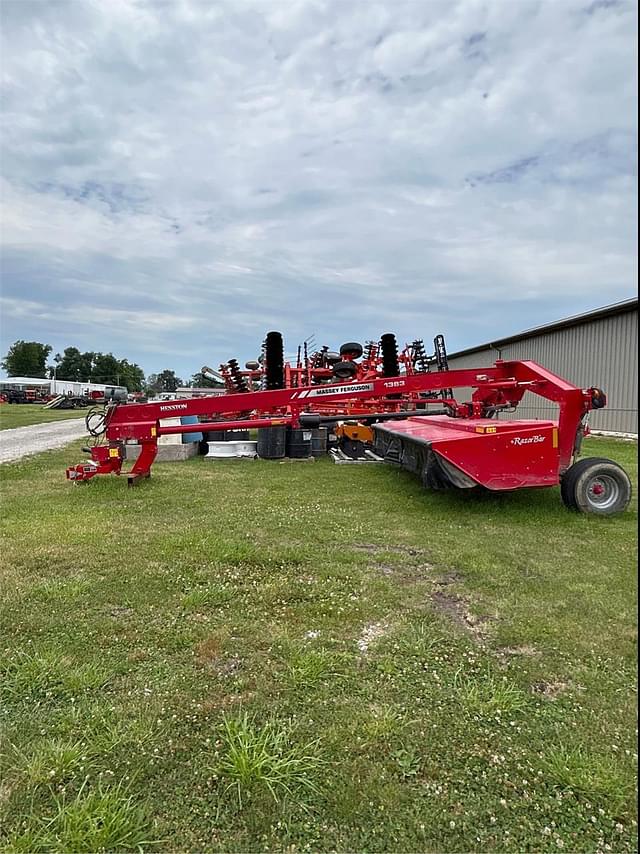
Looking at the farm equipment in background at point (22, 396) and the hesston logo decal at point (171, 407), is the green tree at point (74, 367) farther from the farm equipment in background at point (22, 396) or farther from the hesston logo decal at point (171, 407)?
the hesston logo decal at point (171, 407)

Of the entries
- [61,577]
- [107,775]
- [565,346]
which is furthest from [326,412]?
[565,346]

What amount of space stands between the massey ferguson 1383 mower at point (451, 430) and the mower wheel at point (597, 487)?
1cm

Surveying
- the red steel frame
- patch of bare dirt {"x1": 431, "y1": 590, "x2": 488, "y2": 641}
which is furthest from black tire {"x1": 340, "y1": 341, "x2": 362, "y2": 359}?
patch of bare dirt {"x1": 431, "y1": 590, "x2": 488, "y2": 641}

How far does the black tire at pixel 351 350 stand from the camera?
42.8 feet

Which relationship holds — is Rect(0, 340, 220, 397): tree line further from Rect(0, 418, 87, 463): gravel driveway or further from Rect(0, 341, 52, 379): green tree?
Rect(0, 418, 87, 463): gravel driveway

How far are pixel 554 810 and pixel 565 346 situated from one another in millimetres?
17674

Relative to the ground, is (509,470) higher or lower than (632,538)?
higher

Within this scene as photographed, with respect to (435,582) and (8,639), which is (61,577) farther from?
(435,582)

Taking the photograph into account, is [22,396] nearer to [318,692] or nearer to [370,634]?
[370,634]

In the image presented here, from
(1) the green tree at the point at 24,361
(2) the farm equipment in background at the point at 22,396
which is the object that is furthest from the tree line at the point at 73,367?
(2) the farm equipment in background at the point at 22,396

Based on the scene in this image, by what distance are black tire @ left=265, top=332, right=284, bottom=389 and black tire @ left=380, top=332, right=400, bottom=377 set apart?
116 inches

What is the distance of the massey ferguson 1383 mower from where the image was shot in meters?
5.49

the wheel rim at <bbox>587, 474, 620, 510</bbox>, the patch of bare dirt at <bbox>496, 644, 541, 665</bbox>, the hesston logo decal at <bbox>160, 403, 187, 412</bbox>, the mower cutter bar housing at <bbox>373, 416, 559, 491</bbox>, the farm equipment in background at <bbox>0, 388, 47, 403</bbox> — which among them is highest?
the farm equipment in background at <bbox>0, 388, 47, 403</bbox>

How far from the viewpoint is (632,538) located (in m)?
4.85
